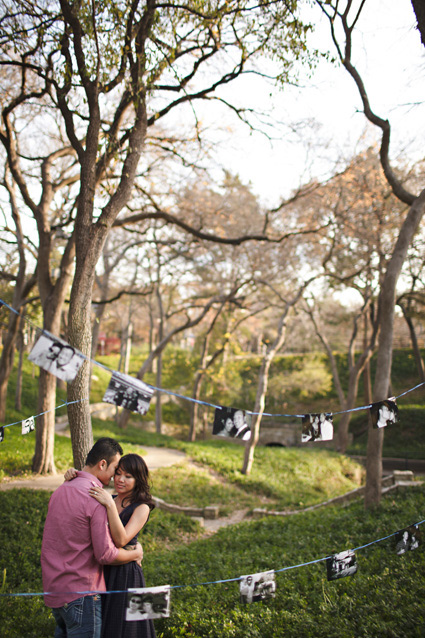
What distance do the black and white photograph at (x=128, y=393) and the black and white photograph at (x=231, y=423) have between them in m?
0.81

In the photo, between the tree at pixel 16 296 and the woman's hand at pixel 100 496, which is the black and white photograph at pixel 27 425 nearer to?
the woman's hand at pixel 100 496

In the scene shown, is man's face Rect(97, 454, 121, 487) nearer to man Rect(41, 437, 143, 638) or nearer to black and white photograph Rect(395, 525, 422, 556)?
man Rect(41, 437, 143, 638)

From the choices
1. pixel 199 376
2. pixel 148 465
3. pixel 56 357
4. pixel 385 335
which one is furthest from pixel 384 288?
pixel 199 376

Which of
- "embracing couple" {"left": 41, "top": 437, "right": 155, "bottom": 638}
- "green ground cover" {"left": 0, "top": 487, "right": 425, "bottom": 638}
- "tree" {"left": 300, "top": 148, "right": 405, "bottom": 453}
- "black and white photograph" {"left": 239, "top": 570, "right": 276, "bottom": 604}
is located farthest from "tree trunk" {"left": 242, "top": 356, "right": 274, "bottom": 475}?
"embracing couple" {"left": 41, "top": 437, "right": 155, "bottom": 638}

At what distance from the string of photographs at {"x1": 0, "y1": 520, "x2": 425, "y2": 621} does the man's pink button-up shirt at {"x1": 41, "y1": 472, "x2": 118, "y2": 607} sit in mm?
65

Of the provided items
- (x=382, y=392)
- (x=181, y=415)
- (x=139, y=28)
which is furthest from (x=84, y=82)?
(x=181, y=415)

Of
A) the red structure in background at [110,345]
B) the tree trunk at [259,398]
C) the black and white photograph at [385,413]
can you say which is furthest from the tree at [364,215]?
the red structure in background at [110,345]

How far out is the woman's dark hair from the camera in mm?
3053

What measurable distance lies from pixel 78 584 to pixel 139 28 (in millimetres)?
7221

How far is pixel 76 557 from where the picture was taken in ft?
Result: 8.68

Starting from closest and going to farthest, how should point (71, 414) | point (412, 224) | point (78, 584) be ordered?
point (78, 584) < point (71, 414) < point (412, 224)

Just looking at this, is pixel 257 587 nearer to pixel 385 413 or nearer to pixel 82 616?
pixel 82 616

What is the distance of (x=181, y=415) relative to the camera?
91.8 ft

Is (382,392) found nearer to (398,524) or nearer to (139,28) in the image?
(398,524)
